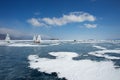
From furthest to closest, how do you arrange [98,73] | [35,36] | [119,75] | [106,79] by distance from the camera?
1. [35,36]
2. [98,73]
3. [119,75]
4. [106,79]

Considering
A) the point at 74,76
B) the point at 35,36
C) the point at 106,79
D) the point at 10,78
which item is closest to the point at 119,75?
the point at 106,79

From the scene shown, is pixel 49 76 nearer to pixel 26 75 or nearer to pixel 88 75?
pixel 26 75

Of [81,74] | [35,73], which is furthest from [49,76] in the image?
[81,74]

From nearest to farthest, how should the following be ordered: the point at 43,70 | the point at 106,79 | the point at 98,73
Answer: the point at 106,79 → the point at 98,73 → the point at 43,70

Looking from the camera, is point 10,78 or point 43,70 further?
point 43,70

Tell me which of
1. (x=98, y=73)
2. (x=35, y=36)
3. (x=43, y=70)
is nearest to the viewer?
(x=98, y=73)

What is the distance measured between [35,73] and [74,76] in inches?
186

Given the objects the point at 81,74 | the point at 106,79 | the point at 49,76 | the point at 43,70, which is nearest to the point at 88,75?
the point at 81,74

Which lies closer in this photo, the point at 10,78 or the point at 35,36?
the point at 10,78

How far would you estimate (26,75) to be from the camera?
1739 centimetres

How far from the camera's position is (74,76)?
16.3 m

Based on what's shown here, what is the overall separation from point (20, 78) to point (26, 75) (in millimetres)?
1175

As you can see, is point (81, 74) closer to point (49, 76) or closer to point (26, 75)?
point (49, 76)

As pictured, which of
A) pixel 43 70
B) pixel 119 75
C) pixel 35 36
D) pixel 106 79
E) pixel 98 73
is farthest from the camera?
pixel 35 36
